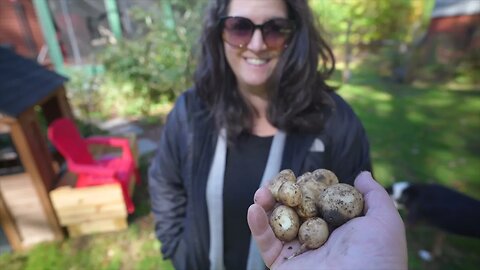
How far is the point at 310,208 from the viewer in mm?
1136

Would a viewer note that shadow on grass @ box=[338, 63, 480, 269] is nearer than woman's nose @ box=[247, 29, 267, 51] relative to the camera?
No

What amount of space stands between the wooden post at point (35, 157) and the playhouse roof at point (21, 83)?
107 millimetres

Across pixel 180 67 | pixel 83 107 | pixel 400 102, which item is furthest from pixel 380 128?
pixel 83 107

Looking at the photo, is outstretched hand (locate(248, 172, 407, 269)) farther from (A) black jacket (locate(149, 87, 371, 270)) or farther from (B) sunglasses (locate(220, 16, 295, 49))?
(B) sunglasses (locate(220, 16, 295, 49))

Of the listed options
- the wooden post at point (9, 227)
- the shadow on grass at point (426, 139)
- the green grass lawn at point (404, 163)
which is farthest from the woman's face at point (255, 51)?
the wooden post at point (9, 227)

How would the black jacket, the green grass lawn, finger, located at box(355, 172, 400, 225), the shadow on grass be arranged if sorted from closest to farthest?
finger, located at box(355, 172, 400, 225)
the black jacket
the green grass lawn
the shadow on grass

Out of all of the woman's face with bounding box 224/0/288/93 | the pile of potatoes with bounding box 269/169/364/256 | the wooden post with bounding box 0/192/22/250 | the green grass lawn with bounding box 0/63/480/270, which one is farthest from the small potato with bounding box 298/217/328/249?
the wooden post with bounding box 0/192/22/250

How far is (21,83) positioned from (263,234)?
308 cm

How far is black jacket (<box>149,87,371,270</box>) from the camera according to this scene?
1.61 metres

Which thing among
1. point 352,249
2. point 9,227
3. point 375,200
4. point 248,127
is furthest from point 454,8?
point 9,227

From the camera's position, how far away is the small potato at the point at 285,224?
42.5 inches

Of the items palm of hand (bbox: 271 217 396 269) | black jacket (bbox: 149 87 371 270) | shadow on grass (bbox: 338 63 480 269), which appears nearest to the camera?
palm of hand (bbox: 271 217 396 269)

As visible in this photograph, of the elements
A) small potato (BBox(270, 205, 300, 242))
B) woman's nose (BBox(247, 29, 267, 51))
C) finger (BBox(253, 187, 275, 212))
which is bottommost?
small potato (BBox(270, 205, 300, 242))

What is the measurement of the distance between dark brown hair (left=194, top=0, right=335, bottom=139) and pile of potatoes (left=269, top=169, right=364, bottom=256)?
51 centimetres
